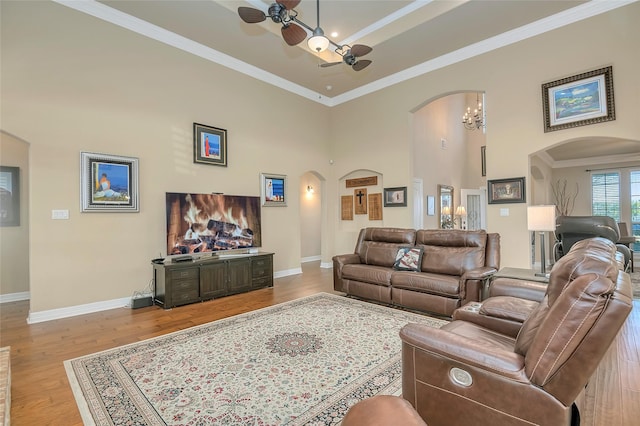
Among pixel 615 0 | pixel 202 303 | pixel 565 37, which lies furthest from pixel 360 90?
pixel 202 303

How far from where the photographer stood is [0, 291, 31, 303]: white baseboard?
15.4ft

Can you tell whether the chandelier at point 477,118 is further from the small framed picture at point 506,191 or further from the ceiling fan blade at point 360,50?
the ceiling fan blade at point 360,50

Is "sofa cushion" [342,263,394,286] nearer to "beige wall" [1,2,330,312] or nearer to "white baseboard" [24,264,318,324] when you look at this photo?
"beige wall" [1,2,330,312]

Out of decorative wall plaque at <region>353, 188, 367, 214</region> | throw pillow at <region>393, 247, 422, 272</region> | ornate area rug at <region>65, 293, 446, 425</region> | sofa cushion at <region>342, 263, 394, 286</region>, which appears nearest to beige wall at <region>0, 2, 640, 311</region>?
decorative wall plaque at <region>353, 188, 367, 214</region>

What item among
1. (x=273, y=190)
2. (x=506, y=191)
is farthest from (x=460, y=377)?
(x=273, y=190)

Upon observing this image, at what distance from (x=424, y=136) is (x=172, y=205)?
6188 mm

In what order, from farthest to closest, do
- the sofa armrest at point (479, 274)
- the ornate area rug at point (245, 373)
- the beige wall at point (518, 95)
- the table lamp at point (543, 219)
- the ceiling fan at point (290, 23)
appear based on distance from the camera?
1. the beige wall at point (518, 95)
2. the sofa armrest at point (479, 274)
3. the table lamp at point (543, 219)
4. the ceiling fan at point (290, 23)
5. the ornate area rug at point (245, 373)

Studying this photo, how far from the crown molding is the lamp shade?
10.3 feet

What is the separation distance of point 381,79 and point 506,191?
350cm

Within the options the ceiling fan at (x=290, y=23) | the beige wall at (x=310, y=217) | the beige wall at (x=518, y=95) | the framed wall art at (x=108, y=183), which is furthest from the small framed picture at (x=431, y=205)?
the framed wall art at (x=108, y=183)

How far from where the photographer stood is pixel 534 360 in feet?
4.25

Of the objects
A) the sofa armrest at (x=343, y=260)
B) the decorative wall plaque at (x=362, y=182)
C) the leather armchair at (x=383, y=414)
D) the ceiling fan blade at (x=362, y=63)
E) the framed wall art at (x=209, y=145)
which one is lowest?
the sofa armrest at (x=343, y=260)

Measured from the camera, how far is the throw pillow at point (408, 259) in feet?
13.8

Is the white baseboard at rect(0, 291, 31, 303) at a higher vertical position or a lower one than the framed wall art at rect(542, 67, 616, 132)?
lower
